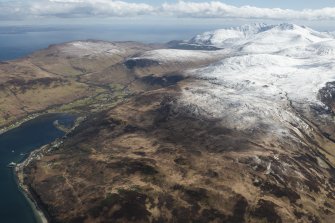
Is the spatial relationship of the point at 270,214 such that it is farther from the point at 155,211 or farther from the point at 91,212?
the point at 91,212

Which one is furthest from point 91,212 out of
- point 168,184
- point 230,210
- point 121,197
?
point 230,210

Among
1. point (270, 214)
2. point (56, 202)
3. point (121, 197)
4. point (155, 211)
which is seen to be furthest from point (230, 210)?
point (56, 202)

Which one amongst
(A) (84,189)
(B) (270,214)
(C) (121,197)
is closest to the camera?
(B) (270,214)

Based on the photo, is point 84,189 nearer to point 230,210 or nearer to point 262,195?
point 230,210

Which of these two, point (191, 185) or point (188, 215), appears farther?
point (191, 185)

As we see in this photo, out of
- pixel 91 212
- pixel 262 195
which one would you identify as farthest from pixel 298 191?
pixel 91 212

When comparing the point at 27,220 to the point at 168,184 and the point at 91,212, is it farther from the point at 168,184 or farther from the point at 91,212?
the point at 168,184

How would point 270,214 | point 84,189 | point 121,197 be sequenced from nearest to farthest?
point 270,214 → point 121,197 → point 84,189

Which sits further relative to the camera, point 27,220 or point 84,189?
point 84,189
